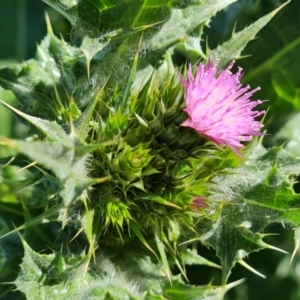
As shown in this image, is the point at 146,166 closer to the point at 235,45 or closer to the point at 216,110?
the point at 216,110

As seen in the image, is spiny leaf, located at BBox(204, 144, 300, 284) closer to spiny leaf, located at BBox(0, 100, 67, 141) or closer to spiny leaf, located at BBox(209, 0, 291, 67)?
spiny leaf, located at BBox(209, 0, 291, 67)

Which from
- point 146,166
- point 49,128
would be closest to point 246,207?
point 146,166

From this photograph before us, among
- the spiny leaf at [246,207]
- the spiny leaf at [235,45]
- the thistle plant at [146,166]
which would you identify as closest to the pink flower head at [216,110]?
the thistle plant at [146,166]

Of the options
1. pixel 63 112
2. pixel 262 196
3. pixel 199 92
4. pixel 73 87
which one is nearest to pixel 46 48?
pixel 73 87

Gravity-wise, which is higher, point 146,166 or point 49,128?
point 49,128

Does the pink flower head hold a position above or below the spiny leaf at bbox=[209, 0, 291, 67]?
below

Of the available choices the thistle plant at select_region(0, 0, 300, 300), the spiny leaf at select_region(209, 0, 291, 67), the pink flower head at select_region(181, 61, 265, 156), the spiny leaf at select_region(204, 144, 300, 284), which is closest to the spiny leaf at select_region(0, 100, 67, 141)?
the thistle plant at select_region(0, 0, 300, 300)

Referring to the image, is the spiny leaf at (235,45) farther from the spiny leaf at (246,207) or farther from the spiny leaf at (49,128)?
the spiny leaf at (49,128)
